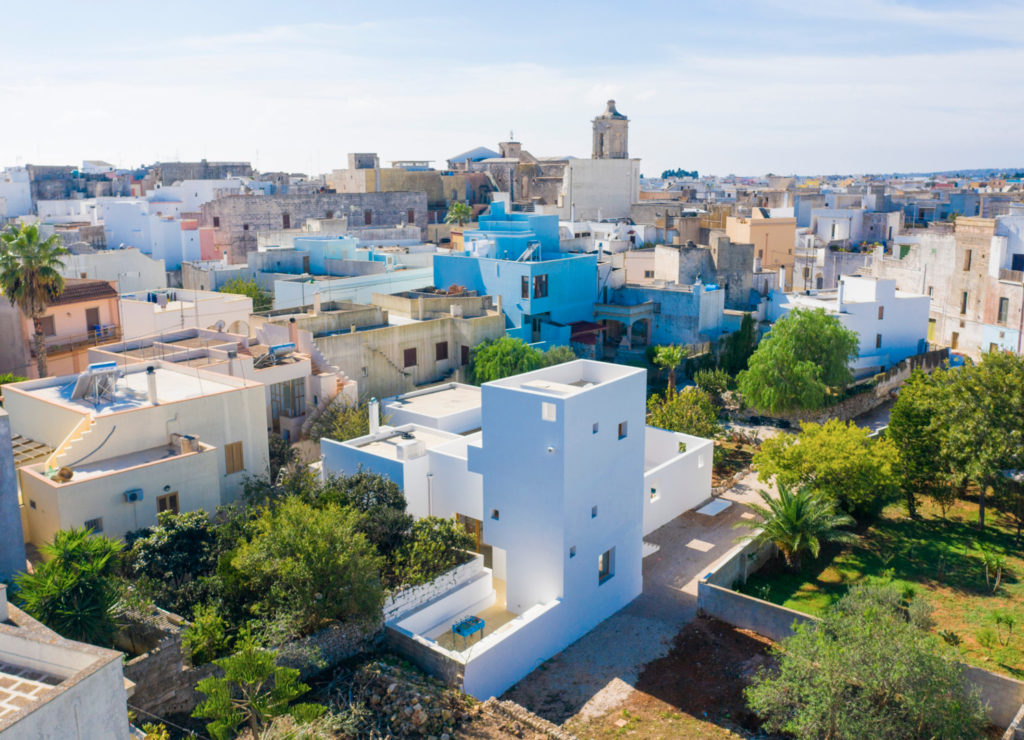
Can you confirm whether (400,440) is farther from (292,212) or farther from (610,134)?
(610,134)

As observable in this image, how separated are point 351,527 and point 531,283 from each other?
68.9 feet

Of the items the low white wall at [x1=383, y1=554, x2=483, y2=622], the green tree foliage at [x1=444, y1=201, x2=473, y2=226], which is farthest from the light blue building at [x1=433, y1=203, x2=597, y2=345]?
the green tree foliage at [x1=444, y1=201, x2=473, y2=226]

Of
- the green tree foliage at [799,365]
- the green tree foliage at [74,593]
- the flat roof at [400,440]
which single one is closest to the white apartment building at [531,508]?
the flat roof at [400,440]

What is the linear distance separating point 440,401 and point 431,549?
990cm

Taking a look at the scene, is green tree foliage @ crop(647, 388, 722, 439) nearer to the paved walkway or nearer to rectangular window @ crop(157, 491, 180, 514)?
the paved walkway

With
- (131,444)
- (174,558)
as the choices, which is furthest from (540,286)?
(174,558)

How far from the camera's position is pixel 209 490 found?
1909 cm

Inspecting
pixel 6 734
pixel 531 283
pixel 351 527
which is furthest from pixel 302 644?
pixel 531 283

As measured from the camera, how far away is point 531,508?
18.5 meters

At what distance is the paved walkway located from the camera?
16578mm

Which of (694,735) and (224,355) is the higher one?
(224,355)

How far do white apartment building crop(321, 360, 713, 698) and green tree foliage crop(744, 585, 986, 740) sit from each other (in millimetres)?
4702

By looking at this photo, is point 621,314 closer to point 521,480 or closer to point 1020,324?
point 1020,324

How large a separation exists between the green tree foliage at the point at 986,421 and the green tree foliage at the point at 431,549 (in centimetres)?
1481
